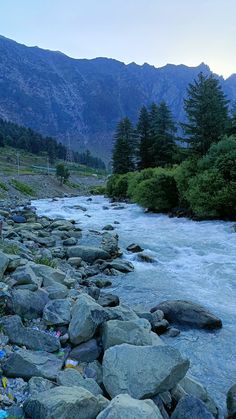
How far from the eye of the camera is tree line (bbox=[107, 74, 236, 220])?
2772cm

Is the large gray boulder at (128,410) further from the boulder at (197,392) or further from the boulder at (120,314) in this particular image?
the boulder at (120,314)

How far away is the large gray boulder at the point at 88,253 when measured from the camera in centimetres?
1642

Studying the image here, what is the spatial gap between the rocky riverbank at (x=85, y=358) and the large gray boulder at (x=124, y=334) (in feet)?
0.06

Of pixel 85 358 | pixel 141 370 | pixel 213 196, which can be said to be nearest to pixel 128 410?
pixel 141 370

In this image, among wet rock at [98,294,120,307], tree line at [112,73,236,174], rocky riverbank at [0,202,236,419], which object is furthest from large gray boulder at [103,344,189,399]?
tree line at [112,73,236,174]

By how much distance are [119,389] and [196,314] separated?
4.78 meters

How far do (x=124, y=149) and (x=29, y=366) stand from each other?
60552 millimetres

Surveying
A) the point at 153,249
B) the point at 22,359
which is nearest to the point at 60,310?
the point at 22,359

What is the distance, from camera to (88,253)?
16547 mm

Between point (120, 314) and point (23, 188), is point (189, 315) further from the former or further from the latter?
point (23, 188)

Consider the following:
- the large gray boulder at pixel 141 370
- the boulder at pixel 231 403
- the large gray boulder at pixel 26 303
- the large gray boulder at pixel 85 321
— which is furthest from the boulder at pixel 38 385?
the boulder at pixel 231 403

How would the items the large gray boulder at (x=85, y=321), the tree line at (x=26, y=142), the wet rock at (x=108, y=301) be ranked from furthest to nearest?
the tree line at (x=26, y=142)
the wet rock at (x=108, y=301)
the large gray boulder at (x=85, y=321)

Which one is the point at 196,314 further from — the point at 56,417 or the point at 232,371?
the point at 56,417

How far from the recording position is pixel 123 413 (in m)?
4.48
